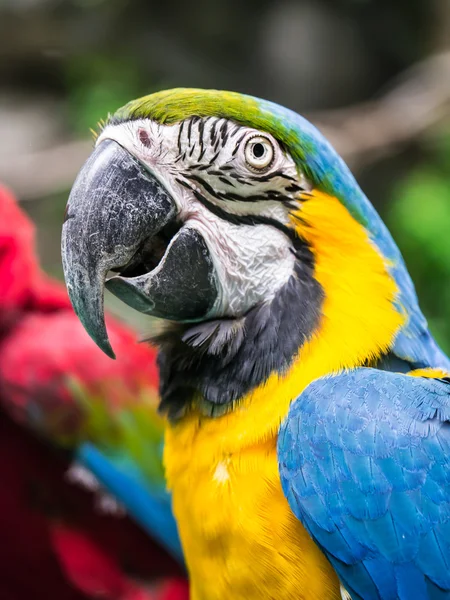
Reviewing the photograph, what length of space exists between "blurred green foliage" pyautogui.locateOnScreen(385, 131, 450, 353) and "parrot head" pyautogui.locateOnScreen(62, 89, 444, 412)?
252 centimetres

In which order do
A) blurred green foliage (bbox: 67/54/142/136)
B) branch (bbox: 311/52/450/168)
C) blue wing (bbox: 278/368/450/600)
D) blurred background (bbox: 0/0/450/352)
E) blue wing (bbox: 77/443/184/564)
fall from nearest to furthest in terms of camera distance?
blue wing (bbox: 278/368/450/600) < blue wing (bbox: 77/443/184/564) < branch (bbox: 311/52/450/168) < blurred green foliage (bbox: 67/54/142/136) < blurred background (bbox: 0/0/450/352)

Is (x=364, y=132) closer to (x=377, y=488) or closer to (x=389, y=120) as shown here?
(x=389, y=120)

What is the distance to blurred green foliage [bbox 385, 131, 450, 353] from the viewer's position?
3.53 meters

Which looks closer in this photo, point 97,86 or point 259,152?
point 259,152

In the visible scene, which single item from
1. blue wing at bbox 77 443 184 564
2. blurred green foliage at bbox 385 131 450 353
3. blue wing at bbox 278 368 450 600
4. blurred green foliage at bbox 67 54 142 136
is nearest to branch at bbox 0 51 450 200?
blurred green foliage at bbox 385 131 450 353

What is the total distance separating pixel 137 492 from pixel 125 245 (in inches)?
37.0

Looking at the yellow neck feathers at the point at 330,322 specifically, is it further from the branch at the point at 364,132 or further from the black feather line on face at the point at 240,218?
the branch at the point at 364,132

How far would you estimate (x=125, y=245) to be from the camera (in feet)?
2.99

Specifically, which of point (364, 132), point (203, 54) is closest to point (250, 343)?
point (364, 132)

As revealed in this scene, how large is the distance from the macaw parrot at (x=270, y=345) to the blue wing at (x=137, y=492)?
0.58 m

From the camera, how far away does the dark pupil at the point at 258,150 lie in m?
0.96

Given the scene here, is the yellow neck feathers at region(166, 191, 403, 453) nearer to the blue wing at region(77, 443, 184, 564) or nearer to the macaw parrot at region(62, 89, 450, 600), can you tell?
the macaw parrot at region(62, 89, 450, 600)

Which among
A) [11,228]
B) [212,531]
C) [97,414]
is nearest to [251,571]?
[212,531]

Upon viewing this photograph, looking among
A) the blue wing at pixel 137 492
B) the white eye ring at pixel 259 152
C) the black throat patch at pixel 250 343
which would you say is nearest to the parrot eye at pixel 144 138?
the white eye ring at pixel 259 152
